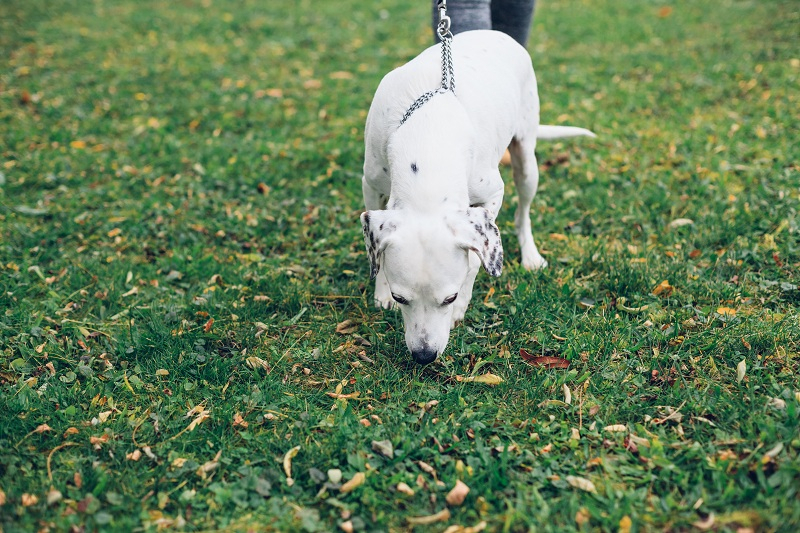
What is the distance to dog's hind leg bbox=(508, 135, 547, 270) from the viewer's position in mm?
4480

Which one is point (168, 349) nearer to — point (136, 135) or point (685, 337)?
point (685, 337)

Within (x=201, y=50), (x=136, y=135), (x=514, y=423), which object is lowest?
(x=514, y=423)

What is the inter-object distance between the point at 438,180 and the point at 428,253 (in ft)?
1.23

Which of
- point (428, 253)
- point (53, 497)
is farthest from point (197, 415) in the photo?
point (428, 253)

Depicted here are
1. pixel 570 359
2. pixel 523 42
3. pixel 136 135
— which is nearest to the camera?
pixel 570 359

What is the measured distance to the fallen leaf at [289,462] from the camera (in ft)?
9.68

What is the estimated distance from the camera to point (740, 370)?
3379 mm

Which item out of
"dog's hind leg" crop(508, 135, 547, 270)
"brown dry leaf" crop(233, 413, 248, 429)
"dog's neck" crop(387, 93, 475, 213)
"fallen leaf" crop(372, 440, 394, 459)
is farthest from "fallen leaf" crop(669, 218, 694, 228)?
"brown dry leaf" crop(233, 413, 248, 429)

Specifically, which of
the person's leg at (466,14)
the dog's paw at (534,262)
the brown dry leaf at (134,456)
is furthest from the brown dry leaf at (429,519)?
the person's leg at (466,14)

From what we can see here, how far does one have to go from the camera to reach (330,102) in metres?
7.33

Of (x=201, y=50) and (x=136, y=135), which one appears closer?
(x=136, y=135)

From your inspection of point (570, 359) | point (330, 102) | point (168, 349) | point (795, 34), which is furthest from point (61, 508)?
point (795, 34)

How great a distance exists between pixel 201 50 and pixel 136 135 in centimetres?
285

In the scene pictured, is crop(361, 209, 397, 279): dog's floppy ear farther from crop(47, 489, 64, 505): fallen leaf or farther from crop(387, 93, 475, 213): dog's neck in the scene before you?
crop(47, 489, 64, 505): fallen leaf
